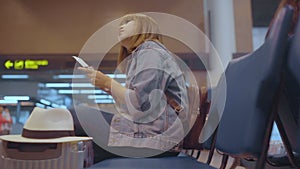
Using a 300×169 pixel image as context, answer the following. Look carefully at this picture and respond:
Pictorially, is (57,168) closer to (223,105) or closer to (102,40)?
(223,105)

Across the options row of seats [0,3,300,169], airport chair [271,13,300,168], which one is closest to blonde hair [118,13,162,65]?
row of seats [0,3,300,169]

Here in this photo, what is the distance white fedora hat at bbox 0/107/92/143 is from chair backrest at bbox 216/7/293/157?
773 millimetres

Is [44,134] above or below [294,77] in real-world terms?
below

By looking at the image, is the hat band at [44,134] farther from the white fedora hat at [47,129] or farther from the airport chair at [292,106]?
the airport chair at [292,106]

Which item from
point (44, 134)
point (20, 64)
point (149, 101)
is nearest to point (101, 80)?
point (149, 101)

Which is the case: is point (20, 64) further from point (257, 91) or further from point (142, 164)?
point (257, 91)

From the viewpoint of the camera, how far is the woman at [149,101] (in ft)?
3.51

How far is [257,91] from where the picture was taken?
85 centimetres

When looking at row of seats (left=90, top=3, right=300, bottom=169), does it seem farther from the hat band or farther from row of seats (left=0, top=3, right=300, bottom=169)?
the hat band

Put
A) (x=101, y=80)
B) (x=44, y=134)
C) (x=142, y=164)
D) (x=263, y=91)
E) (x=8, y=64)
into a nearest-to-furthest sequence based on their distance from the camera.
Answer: (x=263, y=91) < (x=142, y=164) < (x=101, y=80) < (x=44, y=134) < (x=8, y=64)

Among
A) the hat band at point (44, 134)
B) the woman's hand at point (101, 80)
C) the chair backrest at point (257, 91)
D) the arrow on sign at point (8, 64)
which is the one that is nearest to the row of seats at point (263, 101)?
the chair backrest at point (257, 91)

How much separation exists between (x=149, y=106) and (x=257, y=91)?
0.37 meters

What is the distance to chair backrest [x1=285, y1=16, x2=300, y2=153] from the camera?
0.83 metres

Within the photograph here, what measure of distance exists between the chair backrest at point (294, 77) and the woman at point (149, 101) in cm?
38
